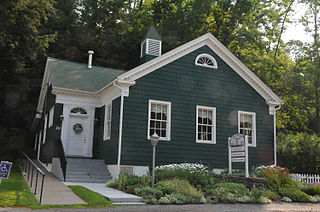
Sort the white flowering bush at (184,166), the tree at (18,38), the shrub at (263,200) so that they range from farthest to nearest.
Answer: the tree at (18,38), the white flowering bush at (184,166), the shrub at (263,200)

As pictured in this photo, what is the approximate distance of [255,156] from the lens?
16219 mm

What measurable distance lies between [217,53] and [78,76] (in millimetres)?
7870

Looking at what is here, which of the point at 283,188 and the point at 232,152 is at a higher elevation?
the point at 232,152

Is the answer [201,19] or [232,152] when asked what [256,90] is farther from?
[201,19]

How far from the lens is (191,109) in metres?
15.3

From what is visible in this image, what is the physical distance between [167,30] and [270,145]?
1708 centimetres

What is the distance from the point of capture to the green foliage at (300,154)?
58.1 ft

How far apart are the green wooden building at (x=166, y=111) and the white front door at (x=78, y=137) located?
0.16 feet

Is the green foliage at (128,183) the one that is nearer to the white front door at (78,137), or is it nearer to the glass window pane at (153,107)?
the glass window pane at (153,107)

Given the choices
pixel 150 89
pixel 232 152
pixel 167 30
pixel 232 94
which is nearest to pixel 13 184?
pixel 150 89

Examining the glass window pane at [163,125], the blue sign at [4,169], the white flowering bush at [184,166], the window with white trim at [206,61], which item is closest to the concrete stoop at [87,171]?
the white flowering bush at [184,166]

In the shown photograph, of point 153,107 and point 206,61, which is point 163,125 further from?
point 206,61

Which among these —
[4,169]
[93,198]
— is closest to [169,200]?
[93,198]

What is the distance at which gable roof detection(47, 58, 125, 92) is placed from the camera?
664 inches
